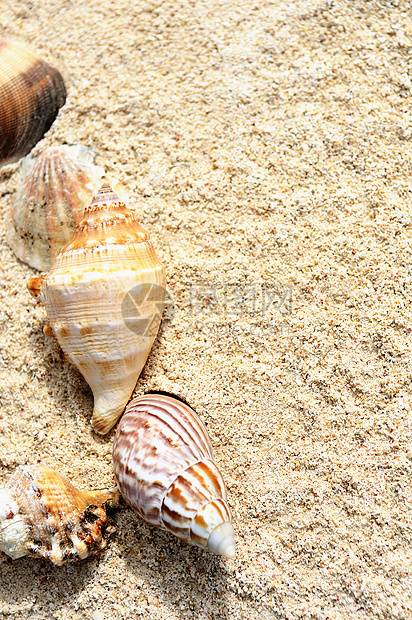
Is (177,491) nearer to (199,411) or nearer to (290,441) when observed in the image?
(199,411)

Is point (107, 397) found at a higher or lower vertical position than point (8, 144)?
lower

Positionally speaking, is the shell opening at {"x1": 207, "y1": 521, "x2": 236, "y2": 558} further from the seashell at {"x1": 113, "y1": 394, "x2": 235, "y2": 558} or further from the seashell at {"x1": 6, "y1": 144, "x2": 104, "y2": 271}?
the seashell at {"x1": 6, "y1": 144, "x2": 104, "y2": 271}

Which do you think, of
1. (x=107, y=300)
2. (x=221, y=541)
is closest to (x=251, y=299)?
(x=107, y=300)

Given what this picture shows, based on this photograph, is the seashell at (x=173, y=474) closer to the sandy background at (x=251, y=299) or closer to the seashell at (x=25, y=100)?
the sandy background at (x=251, y=299)

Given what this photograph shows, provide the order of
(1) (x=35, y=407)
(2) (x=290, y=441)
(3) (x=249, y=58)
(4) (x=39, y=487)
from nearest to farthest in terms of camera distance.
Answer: (4) (x=39, y=487) → (2) (x=290, y=441) → (1) (x=35, y=407) → (3) (x=249, y=58)

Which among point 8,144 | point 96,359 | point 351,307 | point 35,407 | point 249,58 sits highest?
point 249,58

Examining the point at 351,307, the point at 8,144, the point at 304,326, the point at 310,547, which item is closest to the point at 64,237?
the point at 8,144
